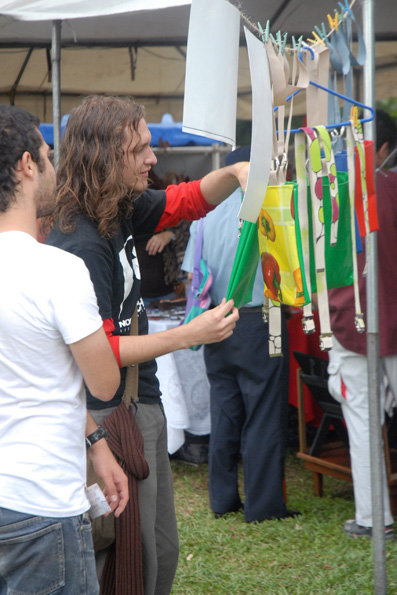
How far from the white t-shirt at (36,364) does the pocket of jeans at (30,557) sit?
0.04 meters

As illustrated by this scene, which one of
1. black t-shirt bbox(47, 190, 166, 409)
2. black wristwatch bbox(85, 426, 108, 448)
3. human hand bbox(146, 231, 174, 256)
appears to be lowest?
black wristwatch bbox(85, 426, 108, 448)

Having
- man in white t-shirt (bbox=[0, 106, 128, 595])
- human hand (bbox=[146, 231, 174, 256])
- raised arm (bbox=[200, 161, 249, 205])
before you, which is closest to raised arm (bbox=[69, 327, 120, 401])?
man in white t-shirt (bbox=[0, 106, 128, 595])

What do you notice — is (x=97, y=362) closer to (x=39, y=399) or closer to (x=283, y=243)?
(x=39, y=399)

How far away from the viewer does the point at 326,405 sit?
11.8 ft

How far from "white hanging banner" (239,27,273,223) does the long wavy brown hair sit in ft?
1.25

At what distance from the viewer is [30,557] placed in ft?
4.09

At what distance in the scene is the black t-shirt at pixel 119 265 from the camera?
162 centimetres

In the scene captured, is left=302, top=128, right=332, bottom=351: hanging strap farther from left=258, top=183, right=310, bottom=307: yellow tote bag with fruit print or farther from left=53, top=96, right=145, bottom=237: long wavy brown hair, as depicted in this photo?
left=53, top=96, right=145, bottom=237: long wavy brown hair

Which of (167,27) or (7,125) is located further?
(167,27)

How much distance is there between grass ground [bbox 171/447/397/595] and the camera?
8.96 ft

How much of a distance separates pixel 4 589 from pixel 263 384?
7.41 ft

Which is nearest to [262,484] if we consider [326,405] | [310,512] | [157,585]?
[310,512]

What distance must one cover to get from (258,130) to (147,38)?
3836 millimetres

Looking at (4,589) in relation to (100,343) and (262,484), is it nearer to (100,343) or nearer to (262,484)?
(100,343)
